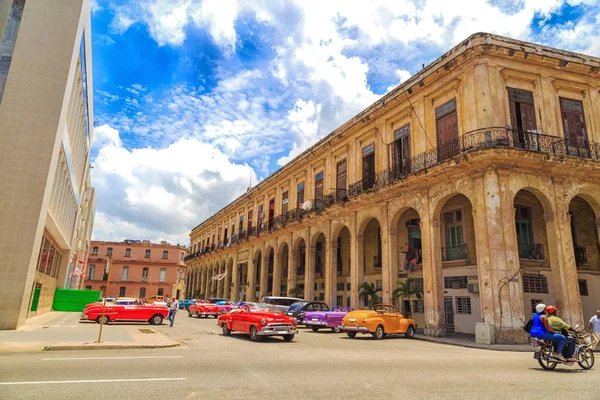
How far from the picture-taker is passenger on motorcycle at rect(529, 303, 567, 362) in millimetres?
8539

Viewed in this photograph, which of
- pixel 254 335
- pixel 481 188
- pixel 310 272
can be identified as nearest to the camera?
pixel 254 335

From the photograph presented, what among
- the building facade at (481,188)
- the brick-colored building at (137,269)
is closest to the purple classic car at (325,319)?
the building facade at (481,188)

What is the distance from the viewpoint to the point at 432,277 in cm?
1744

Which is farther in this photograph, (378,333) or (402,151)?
(402,151)

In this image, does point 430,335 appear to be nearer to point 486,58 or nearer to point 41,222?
point 486,58

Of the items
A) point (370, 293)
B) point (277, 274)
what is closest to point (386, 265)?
point (370, 293)

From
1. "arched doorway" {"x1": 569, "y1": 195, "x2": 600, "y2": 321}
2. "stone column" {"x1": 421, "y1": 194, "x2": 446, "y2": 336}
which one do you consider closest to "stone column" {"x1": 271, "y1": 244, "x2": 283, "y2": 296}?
Answer: "stone column" {"x1": 421, "y1": 194, "x2": 446, "y2": 336}

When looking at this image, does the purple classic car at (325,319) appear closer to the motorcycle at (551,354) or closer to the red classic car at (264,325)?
the red classic car at (264,325)

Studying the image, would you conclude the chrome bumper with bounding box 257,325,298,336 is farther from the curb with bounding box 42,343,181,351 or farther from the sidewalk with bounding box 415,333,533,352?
the sidewalk with bounding box 415,333,533,352

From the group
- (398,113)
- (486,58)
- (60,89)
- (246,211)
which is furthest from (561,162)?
(246,211)

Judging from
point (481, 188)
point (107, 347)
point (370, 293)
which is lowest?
point (107, 347)

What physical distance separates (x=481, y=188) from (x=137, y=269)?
61.2 metres

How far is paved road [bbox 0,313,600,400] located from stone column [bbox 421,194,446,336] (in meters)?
6.70

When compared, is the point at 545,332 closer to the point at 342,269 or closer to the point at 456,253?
the point at 456,253
